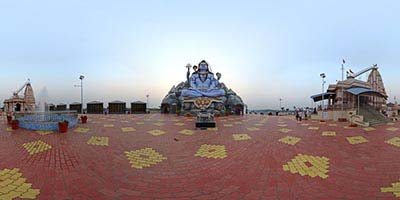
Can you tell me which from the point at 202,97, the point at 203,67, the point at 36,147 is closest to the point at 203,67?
the point at 203,67

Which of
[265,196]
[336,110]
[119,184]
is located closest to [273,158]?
[265,196]

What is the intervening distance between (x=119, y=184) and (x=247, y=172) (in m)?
2.72

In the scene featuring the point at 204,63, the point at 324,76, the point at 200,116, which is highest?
the point at 204,63

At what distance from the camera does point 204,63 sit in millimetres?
28109

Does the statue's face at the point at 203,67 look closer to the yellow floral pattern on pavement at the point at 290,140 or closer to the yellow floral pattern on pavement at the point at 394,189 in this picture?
the yellow floral pattern on pavement at the point at 290,140

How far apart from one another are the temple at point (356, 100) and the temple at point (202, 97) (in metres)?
9.04

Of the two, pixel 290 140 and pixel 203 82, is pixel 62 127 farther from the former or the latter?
pixel 203 82

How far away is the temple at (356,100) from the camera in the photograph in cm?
1782

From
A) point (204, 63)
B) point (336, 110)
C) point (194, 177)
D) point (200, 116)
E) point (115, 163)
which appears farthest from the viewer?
point (204, 63)

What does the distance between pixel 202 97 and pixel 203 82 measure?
290 cm

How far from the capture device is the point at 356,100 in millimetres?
21312

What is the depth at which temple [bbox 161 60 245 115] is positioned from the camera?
81.1 feet

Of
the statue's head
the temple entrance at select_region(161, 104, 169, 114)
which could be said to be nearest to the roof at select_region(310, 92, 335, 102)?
the statue's head

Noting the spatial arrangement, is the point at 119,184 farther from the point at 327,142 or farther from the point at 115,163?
the point at 327,142
